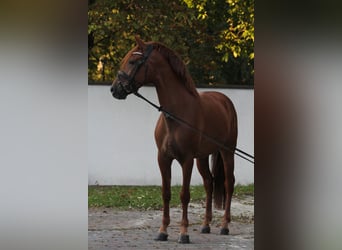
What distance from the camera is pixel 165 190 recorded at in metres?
4.85

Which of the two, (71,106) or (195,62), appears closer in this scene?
(71,106)

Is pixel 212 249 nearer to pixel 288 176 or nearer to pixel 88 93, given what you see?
pixel 288 176

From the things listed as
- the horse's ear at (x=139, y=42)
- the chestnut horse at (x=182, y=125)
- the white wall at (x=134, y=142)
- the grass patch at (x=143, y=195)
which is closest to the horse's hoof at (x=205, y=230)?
the chestnut horse at (x=182, y=125)

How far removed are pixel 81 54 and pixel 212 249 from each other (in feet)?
5.80

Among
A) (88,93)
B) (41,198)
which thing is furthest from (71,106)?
(41,198)

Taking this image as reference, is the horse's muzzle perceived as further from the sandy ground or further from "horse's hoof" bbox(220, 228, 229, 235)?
"horse's hoof" bbox(220, 228, 229, 235)

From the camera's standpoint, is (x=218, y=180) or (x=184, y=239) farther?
(x=218, y=180)

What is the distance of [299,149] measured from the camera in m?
4.75

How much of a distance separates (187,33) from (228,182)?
3.95 feet

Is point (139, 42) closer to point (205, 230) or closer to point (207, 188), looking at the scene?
point (207, 188)

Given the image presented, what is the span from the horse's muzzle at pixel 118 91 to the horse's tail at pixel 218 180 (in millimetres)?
866

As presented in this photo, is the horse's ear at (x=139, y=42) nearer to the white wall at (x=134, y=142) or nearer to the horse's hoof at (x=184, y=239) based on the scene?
the white wall at (x=134, y=142)

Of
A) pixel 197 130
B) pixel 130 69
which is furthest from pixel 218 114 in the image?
pixel 130 69

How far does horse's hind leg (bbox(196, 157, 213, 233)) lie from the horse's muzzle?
2.57 ft
